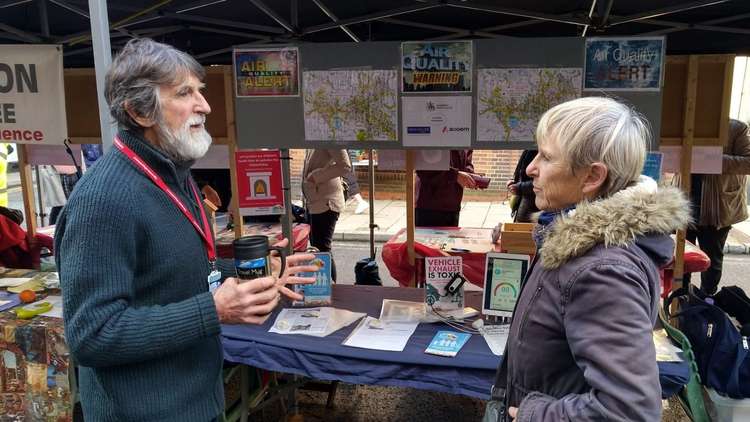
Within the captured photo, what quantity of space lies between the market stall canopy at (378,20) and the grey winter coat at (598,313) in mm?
2402

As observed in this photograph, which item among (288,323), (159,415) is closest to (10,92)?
(288,323)

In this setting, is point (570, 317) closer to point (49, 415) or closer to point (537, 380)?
point (537, 380)

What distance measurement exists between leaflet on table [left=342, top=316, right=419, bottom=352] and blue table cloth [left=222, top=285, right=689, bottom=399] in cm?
4

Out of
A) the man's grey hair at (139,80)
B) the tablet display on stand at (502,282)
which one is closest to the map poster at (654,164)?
the tablet display on stand at (502,282)

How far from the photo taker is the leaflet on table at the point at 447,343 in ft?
7.87

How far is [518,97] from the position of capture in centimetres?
297

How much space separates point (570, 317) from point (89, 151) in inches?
245

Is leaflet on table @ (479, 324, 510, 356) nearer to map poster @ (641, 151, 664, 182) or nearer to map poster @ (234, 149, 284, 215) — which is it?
map poster @ (641, 151, 664, 182)

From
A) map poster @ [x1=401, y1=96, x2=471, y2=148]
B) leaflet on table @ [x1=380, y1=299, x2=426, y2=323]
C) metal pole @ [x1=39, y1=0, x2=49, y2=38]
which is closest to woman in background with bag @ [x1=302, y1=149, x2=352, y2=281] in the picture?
map poster @ [x1=401, y1=96, x2=471, y2=148]

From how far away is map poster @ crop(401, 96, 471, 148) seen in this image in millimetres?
3049

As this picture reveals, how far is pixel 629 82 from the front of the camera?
2838mm

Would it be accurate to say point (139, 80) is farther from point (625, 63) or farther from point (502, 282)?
point (625, 63)

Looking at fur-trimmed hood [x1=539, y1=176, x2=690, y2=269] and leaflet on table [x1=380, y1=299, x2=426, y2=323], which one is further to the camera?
leaflet on table [x1=380, y1=299, x2=426, y2=323]

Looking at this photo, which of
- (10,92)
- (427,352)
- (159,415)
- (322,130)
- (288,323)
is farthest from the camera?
(10,92)
